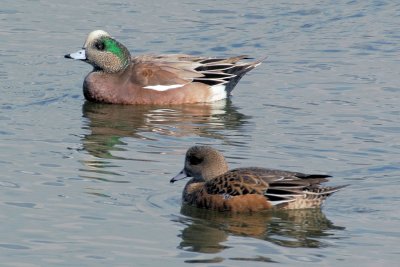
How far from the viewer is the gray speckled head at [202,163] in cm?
1079

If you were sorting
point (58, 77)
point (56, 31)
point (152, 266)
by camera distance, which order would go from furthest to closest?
point (56, 31) → point (58, 77) → point (152, 266)

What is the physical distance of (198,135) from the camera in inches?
531

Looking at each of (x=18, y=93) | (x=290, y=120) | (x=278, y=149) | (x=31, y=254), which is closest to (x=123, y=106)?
(x=18, y=93)

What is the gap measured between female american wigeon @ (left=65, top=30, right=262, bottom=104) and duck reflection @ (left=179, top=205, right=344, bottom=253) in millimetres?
4928

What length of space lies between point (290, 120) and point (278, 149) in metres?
1.48

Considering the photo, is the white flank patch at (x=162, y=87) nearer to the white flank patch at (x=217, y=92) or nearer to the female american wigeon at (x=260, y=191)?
the white flank patch at (x=217, y=92)

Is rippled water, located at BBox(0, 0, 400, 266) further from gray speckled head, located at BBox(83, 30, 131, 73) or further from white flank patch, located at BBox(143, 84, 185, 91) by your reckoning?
gray speckled head, located at BBox(83, 30, 131, 73)

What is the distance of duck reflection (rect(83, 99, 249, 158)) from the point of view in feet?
43.5

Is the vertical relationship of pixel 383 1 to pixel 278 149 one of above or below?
above

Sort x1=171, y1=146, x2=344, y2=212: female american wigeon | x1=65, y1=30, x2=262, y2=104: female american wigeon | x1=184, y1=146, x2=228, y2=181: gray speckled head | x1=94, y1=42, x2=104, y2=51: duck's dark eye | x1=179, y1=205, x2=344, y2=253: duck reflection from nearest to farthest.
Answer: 1. x1=179, y1=205, x2=344, y2=253: duck reflection
2. x1=171, y1=146, x2=344, y2=212: female american wigeon
3. x1=184, y1=146, x2=228, y2=181: gray speckled head
4. x1=65, y1=30, x2=262, y2=104: female american wigeon
5. x1=94, y1=42, x2=104, y2=51: duck's dark eye

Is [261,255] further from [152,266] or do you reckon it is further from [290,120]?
[290,120]

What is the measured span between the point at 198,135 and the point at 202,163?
8.75 ft

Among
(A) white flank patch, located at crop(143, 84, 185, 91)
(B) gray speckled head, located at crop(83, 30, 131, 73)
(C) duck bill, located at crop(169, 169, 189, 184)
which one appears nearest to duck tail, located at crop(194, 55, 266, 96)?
(A) white flank patch, located at crop(143, 84, 185, 91)

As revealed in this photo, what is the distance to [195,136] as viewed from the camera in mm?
13406
